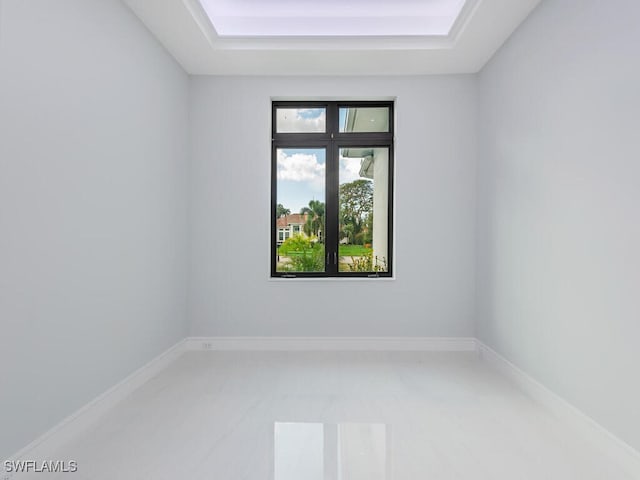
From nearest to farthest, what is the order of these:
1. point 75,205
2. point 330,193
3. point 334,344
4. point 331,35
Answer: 1. point 75,205
2. point 331,35
3. point 334,344
4. point 330,193

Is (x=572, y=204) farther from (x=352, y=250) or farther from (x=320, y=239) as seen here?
(x=320, y=239)

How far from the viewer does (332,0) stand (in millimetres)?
3383

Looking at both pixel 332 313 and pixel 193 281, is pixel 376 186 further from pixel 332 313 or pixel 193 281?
pixel 193 281

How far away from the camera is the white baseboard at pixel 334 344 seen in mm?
4055

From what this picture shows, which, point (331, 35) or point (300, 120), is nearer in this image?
point (331, 35)

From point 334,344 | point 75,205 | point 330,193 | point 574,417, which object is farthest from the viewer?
point 330,193

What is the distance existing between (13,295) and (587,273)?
3.15 meters

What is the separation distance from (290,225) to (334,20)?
207 cm

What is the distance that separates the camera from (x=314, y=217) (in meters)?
4.32

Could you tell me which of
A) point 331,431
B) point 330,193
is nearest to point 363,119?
point 330,193

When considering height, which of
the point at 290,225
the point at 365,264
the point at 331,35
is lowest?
the point at 365,264

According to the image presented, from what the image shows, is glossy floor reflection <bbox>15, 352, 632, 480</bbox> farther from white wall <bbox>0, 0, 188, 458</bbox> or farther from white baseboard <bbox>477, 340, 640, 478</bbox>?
white wall <bbox>0, 0, 188, 458</bbox>

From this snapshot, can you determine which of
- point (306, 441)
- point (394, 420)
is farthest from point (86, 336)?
point (394, 420)

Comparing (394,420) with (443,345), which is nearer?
(394,420)
